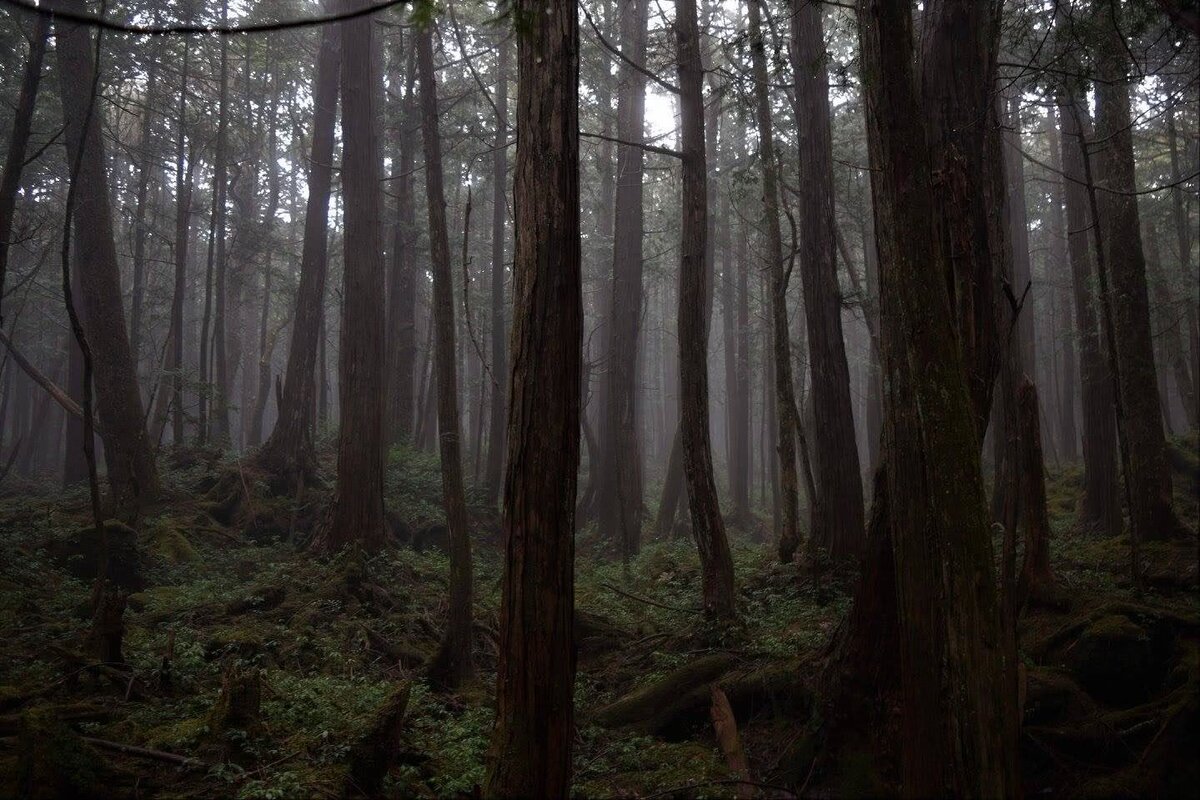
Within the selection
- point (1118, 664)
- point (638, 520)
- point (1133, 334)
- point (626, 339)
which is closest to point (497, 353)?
point (626, 339)

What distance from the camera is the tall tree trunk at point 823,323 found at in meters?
10.1

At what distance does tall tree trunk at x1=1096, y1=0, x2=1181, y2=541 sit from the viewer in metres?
9.31

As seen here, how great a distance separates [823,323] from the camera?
10.6m

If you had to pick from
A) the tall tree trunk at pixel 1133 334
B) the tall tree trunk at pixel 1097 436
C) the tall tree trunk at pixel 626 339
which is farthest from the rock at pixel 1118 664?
the tall tree trunk at pixel 626 339

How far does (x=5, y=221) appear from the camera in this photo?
9203 mm

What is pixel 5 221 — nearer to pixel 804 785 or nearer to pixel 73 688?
pixel 73 688

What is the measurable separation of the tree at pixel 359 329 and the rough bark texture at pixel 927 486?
355 inches

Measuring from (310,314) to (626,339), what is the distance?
7118mm

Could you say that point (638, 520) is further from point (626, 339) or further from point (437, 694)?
point (437, 694)

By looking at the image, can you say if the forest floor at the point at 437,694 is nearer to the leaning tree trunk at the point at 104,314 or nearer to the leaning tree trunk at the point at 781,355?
the leaning tree trunk at the point at 781,355

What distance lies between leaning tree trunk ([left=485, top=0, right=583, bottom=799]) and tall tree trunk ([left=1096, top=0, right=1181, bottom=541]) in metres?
7.75

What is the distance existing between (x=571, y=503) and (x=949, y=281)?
10.3ft

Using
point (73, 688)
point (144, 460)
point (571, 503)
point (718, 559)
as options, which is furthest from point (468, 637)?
point (144, 460)

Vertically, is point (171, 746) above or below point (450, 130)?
below
